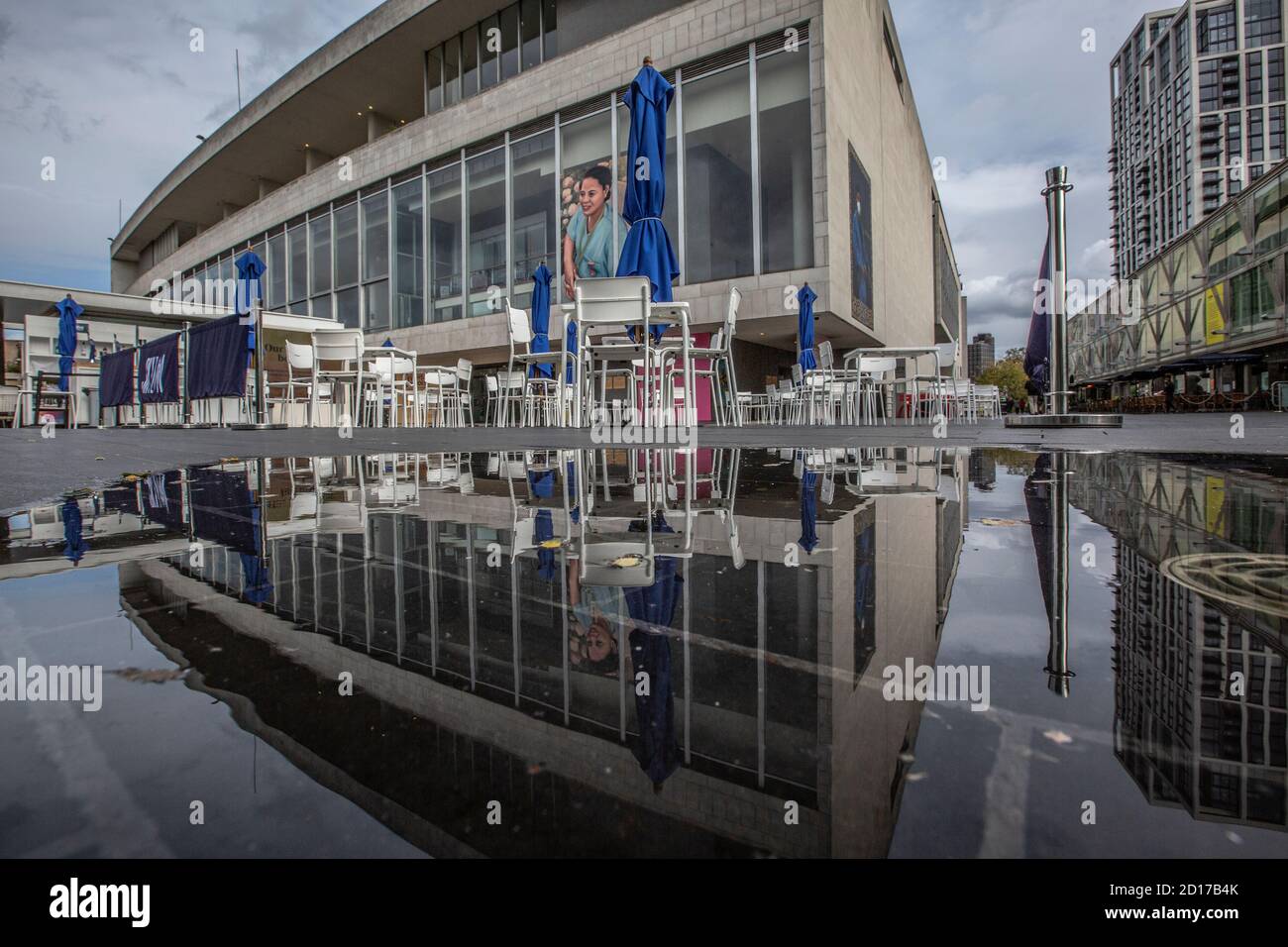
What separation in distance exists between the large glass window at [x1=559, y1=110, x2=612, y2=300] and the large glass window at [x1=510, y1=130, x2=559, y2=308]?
35 cm

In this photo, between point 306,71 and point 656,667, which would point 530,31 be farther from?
point 656,667

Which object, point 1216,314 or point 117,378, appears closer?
point 117,378

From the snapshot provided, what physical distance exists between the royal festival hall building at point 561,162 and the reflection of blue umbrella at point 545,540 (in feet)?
34.1

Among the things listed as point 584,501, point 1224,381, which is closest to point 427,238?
point 584,501

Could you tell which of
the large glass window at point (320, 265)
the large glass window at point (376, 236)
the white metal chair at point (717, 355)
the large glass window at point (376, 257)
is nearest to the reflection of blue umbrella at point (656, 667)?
the white metal chair at point (717, 355)

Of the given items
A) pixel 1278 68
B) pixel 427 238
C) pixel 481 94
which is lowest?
pixel 427 238

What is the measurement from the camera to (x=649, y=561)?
4.02 ft

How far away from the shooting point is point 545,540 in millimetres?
1476

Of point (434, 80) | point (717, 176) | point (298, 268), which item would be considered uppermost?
Result: point (434, 80)

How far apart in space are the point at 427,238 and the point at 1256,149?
6441cm

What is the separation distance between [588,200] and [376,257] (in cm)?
732

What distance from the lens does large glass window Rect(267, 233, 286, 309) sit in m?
20.8

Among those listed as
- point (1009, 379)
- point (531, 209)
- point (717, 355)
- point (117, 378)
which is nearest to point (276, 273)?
point (117, 378)
